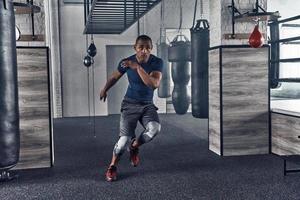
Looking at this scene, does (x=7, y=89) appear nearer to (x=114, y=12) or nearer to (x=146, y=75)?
(x=146, y=75)

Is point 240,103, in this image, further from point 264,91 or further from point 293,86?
point 293,86

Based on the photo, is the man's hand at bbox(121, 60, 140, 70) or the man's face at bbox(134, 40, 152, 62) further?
the man's face at bbox(134, 40, 152, 62)

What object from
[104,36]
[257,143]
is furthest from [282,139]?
[104,36]

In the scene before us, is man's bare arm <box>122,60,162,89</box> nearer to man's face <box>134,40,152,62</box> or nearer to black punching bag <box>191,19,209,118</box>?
man's face <box>134,40,152,62</box>

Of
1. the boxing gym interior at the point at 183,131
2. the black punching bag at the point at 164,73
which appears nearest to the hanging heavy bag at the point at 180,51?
the black punching bag at the point at 164,73

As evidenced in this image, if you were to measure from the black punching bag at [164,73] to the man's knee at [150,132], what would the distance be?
5.39m

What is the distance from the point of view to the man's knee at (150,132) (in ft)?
10.9

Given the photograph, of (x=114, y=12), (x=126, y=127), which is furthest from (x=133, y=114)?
(x=114, y=12)

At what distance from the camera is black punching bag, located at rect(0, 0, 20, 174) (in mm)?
2104

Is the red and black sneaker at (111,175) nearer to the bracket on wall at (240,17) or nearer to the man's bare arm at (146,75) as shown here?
the man's bare arm at (146,75)

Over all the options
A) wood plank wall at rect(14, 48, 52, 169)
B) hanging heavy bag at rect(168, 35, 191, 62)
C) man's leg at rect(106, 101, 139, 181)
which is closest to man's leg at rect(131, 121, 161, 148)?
man's leg at rect(106, 101, 139, 181)

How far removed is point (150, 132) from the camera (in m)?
3.34

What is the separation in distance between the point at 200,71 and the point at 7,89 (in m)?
3.97

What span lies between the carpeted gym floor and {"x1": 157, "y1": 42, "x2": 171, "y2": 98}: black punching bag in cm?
355
